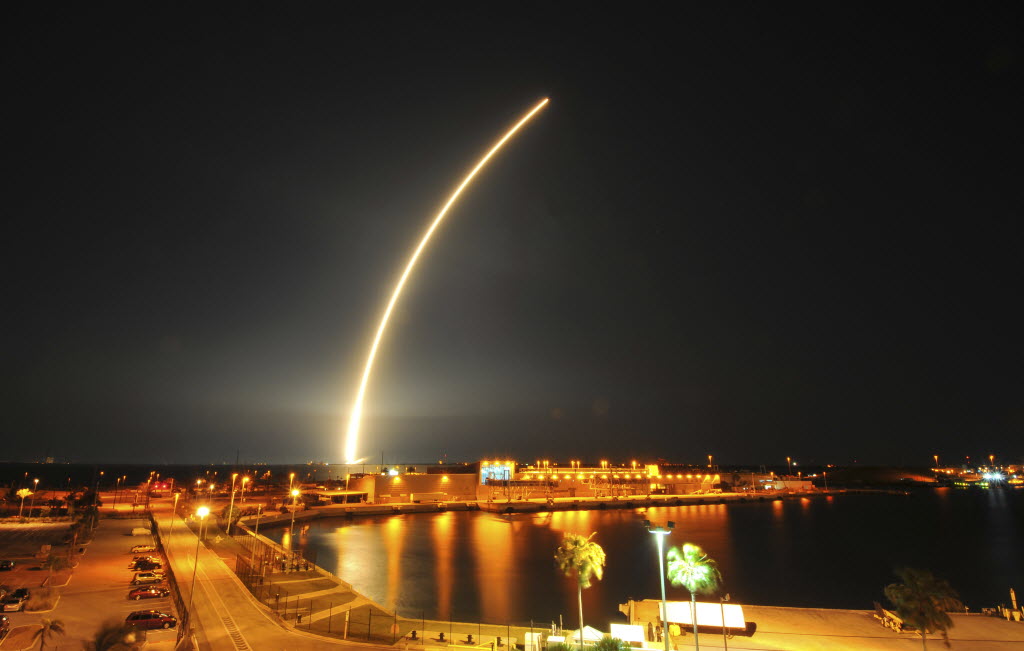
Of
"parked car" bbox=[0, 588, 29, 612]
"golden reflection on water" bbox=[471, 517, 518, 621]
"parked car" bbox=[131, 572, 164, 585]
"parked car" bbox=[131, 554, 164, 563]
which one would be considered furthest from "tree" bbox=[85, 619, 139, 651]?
"golden reflection on water" bbox=[471, 517, 518, 621]

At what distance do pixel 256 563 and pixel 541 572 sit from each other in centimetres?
2216

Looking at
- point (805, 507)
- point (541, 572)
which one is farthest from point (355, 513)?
point (805, 507)

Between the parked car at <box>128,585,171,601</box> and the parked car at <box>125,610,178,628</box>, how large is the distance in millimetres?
3063

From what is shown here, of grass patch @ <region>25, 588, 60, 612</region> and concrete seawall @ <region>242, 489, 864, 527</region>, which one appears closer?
grass patch @ <region>25, 588, 60, 612</region>

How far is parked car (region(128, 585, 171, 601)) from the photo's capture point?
20.6 m

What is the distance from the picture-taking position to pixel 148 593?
20.8 meters

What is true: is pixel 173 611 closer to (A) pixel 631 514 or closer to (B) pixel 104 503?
(B) pixel 104 503

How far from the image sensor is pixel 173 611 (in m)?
19.0

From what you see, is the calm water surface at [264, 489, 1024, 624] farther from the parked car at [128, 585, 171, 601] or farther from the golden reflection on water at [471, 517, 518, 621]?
the parked car at [128, 585, 171, 601]

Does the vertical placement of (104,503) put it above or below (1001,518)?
above

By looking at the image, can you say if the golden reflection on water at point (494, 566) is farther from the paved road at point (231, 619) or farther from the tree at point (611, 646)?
the tree at point (611, 646)

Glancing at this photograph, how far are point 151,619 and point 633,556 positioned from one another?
42540 millimetres

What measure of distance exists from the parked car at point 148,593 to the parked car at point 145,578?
1506mm

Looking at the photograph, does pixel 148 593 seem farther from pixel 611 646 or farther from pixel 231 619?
pixel 611 646
